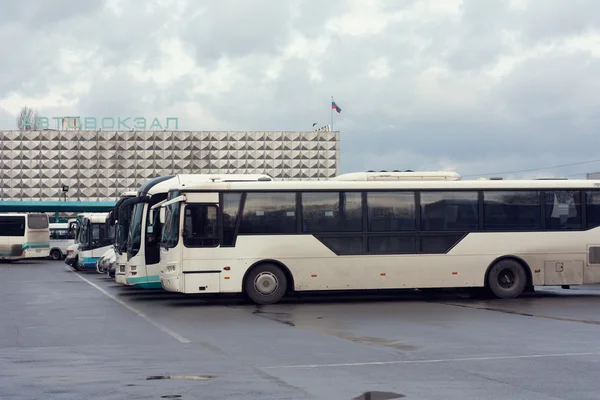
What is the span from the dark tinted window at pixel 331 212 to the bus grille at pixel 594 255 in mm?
6069

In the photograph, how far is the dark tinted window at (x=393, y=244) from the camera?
73.6 ft

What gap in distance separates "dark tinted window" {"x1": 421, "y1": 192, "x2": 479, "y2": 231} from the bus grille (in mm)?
3114

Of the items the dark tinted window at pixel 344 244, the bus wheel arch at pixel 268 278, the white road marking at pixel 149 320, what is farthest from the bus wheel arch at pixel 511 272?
the white road marking at pixel 149 320

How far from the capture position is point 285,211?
22.2 m

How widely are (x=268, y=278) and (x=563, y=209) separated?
25.9ft

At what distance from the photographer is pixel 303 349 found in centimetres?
1296

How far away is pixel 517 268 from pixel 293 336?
999 centimetres

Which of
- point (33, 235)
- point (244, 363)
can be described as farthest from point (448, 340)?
point (33, 235)

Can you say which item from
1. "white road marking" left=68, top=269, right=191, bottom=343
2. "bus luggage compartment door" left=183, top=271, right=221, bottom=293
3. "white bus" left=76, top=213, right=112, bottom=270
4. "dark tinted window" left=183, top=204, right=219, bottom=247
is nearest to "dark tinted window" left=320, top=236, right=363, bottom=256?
"dark tinted window" left=183, top=204, right=219, bottom=247

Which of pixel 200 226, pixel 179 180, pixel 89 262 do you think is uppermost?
pixel 179 180

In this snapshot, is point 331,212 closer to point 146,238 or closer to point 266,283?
point 266,283

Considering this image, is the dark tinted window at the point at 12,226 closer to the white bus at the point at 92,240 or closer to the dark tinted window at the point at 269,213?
the white bus at the point at 92,240

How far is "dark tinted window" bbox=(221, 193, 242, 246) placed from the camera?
21594mm

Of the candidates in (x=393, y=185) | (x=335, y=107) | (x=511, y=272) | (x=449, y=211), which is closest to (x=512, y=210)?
(x=511, y=272)
